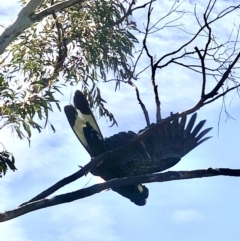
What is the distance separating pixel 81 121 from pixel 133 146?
1.73ft

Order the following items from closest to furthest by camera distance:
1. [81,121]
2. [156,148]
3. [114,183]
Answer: [114,183], [81,121], [156,148]

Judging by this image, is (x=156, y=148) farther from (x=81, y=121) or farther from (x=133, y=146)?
(x=133, y=146)

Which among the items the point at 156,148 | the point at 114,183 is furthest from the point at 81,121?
the point at 114,183

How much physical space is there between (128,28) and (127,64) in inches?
13.9

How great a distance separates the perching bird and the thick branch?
16 centimetres

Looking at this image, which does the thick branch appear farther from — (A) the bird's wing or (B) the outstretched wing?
(A) the bird's wing

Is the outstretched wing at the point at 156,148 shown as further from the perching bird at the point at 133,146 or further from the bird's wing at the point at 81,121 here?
the bird's wing at the point at 81,121

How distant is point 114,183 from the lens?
240 cm

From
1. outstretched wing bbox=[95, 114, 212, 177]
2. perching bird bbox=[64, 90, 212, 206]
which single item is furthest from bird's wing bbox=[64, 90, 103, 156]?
outstretched wing bbox=[95, 114, 212, 177]

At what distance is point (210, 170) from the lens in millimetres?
2297

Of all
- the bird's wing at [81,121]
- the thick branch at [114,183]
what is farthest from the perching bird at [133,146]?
the thick branch at [114,183]

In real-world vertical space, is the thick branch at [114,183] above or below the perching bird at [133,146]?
below

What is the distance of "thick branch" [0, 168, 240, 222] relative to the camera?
2299mm

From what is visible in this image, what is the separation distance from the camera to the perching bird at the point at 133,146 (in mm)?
2623
